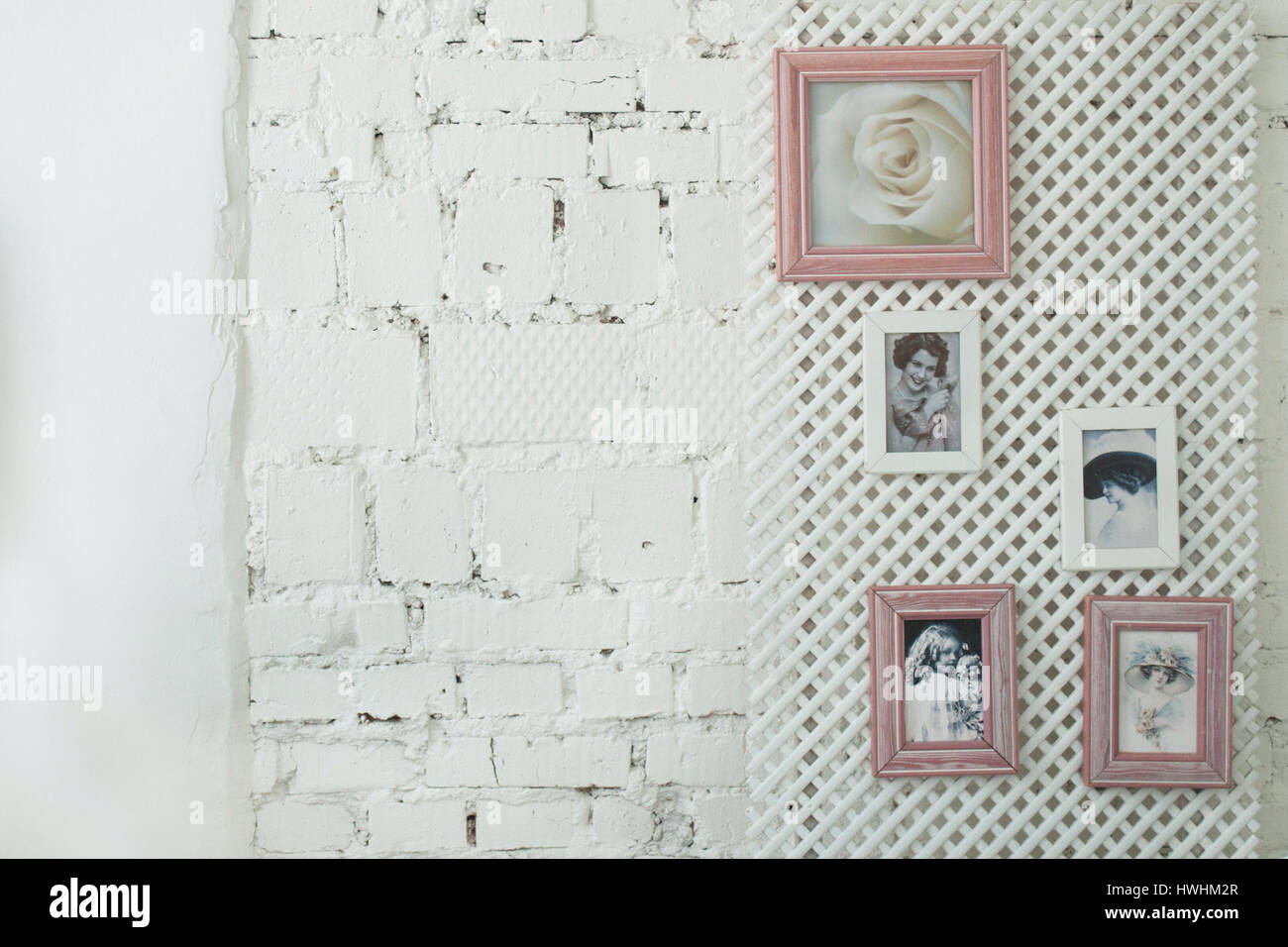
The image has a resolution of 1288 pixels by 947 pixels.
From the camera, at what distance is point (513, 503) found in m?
1.25

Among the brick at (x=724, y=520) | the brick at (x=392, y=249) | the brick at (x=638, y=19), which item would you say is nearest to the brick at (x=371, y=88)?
the brick at (x=392, y=249)

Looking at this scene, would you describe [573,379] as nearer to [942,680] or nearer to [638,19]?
[638,19]

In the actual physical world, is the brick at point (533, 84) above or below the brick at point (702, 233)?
above

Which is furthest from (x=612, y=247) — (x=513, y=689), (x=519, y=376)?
(x=513, y=689)

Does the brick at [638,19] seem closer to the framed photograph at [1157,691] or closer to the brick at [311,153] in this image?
the brick at [311,153]

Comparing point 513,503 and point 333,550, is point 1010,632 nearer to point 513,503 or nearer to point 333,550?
point 513,503

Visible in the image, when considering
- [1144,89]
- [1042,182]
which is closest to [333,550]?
[1042,182]

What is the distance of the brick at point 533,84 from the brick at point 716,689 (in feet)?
2.74

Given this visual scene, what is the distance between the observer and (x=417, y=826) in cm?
125

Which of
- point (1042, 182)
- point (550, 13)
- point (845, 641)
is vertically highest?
point (550, 13)

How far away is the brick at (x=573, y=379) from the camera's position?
125 cm

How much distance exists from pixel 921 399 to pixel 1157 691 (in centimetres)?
54

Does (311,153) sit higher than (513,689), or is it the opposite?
(311,153)
